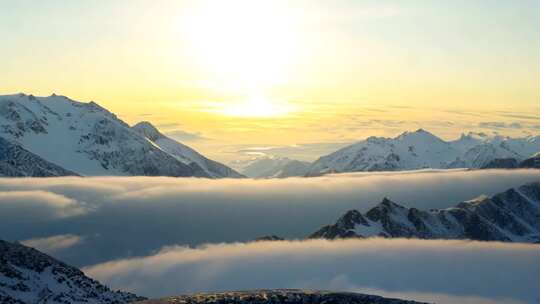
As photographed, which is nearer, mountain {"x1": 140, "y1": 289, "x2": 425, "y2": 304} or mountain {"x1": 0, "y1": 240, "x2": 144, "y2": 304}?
mountain {"x1": 140, "y1": 289, "x2": 425, "y2": 304}

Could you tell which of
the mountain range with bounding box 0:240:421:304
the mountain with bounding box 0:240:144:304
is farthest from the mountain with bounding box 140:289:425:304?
the mountain with bounding box 0:240:144:304

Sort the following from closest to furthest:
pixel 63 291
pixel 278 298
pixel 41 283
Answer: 1. pixel 278 298
2. pixel 41 283
3. pixel 63 291

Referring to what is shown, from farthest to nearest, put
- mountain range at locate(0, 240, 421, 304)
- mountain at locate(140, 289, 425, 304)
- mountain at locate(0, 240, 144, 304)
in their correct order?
1. mountain at locate(0, 240, 144, 304)
2. mountain range at locate(0, 240, 421, 304)
3. mountain at locate(140, 289, 425, 304)

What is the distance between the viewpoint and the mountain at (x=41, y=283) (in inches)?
6019

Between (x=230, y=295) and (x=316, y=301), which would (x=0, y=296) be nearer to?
(x=230, y=295)

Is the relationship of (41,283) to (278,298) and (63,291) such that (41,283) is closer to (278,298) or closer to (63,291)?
(63,291)

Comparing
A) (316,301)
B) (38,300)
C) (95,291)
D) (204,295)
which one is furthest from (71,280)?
(316,301)

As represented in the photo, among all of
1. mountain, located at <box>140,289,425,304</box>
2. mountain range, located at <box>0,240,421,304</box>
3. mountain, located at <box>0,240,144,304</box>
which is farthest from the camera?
mountain, located at <box>0,240,144,304</box>

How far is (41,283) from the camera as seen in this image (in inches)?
6314

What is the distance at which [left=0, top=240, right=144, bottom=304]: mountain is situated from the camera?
152875mm

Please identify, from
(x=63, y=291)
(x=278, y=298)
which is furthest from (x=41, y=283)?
(x=278, y=298)

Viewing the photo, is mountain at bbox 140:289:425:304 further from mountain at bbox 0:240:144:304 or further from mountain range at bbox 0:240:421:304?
mountain at bbox 0:240:144:304

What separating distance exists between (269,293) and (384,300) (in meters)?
17.5

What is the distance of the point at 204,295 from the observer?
124m
